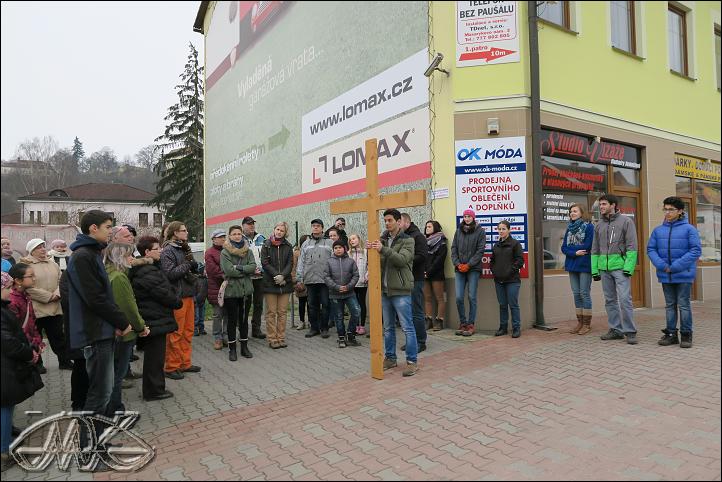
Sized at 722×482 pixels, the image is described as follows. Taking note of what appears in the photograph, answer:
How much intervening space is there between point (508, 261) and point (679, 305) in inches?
86.9

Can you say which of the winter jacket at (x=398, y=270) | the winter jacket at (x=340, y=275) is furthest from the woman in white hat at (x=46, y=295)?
the winter jacket at (x=398, y=270)

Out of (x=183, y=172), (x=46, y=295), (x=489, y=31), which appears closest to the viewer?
(x=46, y=295)

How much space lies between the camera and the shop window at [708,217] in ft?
37.2

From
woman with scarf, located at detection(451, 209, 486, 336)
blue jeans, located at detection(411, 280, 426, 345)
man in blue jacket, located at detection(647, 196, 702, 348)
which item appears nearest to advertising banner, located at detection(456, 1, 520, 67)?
woman with scarf, located at detection(451, 209, 486, 336)

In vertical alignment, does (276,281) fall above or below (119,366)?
above

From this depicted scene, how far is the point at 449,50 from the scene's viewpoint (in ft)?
26.0

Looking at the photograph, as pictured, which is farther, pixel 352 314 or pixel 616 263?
pixel 352 314

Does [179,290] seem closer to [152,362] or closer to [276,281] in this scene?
[152,362]

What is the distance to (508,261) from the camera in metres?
7.02

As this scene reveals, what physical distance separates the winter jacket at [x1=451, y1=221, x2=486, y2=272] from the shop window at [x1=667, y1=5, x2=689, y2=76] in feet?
24.0

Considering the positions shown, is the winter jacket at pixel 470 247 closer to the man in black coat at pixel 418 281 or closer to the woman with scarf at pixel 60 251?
the man in black coat at pixel 418 281

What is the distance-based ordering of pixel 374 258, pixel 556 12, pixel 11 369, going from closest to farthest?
pixel 11 369, pixel 374 258, pixel 556 12

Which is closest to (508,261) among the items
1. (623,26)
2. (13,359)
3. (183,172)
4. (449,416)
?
(449,416)

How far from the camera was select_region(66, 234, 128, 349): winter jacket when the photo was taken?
353 centimetres
